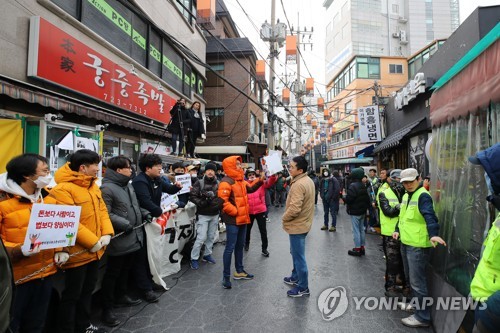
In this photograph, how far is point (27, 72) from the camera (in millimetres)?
5148

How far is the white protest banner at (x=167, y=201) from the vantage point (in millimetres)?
4797

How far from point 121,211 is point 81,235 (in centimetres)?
78

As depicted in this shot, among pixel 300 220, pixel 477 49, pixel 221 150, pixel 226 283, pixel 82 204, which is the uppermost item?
pixel 221 150

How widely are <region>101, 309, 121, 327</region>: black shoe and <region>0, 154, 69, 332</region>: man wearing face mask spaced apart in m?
0.98

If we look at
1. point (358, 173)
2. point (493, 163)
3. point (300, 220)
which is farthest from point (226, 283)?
point (358, 173)

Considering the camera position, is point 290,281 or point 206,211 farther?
point 206,211

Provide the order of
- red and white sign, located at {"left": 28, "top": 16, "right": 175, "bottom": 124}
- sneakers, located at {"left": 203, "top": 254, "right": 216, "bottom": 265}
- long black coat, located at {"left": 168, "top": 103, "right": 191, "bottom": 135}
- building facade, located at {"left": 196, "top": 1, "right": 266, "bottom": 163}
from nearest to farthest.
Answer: red and white sign, located at {"left": 28, "top": 16, "right": 175, "bottom": 124}, sneakers, located at {"left": 203, "top": 254, "right": 216, "bottom": 265}, long black coat, located at {"left": 168, "top": 103, "right": 191, "bottom": 135}, building facade, located at {"left": 196, "top": 1, "right": 266, "bottom": 163}

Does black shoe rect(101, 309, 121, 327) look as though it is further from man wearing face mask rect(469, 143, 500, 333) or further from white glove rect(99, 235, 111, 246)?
man wearing face mask rect(469, 143, 500, 333)

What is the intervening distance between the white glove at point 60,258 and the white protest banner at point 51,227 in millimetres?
145

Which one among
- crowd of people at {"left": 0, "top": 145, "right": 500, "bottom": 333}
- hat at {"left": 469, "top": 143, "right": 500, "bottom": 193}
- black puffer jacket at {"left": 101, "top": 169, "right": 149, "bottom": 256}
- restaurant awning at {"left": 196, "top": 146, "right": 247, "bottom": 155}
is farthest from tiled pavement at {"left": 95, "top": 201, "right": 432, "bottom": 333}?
restaurant awning at {"left": 196, "top": 146, "right": 247, "bottom": 155}

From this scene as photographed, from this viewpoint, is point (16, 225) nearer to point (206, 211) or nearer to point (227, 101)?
point (206, 211)

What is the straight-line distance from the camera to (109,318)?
11.0 feet

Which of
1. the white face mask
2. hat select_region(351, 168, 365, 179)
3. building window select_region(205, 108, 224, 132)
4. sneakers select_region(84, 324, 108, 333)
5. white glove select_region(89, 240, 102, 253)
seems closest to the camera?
the white face mask

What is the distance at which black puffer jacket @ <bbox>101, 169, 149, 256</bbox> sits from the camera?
11.2ft
